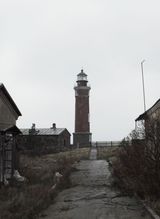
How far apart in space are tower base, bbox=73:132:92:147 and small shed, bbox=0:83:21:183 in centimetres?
3635

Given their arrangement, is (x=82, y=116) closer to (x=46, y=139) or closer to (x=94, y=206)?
(x=46, y=139)

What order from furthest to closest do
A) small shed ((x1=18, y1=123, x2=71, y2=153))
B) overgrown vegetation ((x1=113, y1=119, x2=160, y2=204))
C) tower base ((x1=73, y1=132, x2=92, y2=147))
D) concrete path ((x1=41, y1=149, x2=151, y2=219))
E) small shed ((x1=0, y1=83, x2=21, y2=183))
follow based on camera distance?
1. tower base ((x1=73, y1=132, x2=92, y2=147))
2. small shed ((x1=18, y1=123, x2=71, y2=153))
3. small shed ((x1=0, y1=83, x2=21, y2=183))
4. overgrown vegetation ((x1=113, y1=119, x2=160, y2=204))
5. concrete path ((x1=41, y1=149, x2=151, y2=219))

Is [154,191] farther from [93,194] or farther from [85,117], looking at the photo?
[85,117]

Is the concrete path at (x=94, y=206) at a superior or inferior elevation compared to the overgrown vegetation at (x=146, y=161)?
inferior

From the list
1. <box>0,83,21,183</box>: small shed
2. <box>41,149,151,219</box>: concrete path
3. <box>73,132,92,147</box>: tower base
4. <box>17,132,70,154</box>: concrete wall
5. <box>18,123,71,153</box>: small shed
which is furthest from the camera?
<box>73,132,92,147</box>: tower base

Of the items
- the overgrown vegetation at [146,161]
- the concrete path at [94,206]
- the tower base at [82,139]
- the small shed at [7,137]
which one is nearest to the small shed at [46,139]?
the tower base at [82,139]

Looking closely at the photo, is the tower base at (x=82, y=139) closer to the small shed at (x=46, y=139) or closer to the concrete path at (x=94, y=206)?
the small shed at (x=46, y=139)

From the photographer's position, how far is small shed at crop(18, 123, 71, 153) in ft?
163

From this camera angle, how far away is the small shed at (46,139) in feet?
163

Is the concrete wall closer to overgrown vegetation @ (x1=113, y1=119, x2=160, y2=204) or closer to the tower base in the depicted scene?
the tower base

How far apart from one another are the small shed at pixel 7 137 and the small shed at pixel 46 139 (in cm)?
2390

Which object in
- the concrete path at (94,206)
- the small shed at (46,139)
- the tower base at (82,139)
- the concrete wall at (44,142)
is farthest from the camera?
the tower base at (82,139)

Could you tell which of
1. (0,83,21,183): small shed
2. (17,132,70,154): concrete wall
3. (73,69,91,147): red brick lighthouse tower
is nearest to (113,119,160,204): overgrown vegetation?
(0,83,21,183): small shed

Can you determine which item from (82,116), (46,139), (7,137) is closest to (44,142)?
(46,139)
